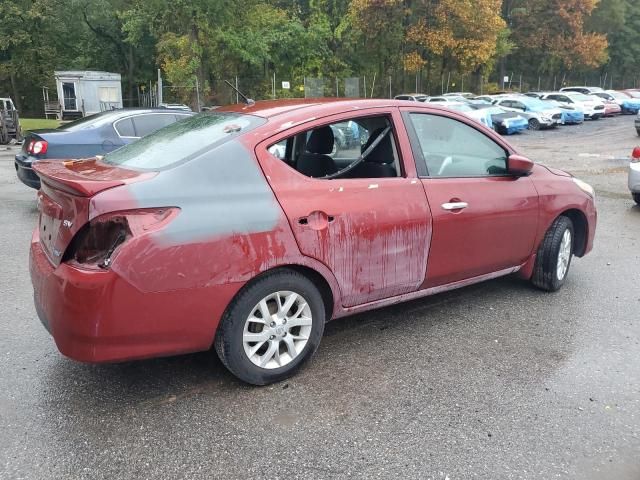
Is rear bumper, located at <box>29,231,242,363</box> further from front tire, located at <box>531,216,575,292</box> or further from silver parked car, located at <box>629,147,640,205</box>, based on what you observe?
silver parked car, located at <box>629,147,640,205</box>

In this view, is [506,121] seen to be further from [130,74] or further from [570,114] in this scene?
[130,74]

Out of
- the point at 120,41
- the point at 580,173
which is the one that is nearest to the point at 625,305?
the point at 580,173

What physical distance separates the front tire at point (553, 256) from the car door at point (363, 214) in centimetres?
148

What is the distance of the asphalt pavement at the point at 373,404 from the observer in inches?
106

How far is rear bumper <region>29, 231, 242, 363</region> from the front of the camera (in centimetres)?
279

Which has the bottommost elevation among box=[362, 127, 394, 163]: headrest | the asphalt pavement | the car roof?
the asphalt pavement

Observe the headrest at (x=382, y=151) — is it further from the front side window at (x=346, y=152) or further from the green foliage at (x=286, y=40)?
the green foliage at (x=286, y=40)

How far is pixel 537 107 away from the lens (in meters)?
28.1

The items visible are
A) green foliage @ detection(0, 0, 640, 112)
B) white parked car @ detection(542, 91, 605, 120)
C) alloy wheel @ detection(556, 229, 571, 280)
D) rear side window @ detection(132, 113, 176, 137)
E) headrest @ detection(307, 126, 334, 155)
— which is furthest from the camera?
green foliage @ detection(0, 0, 640, 112)

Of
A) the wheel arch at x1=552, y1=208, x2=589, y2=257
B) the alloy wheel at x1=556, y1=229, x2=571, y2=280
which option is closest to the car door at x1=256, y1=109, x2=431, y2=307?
the alloy wheel at x1=556, y1=229, x2=571, y2=280

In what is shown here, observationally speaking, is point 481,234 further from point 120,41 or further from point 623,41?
point 623,41

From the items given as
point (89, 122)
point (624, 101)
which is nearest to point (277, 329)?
point (89, 122)

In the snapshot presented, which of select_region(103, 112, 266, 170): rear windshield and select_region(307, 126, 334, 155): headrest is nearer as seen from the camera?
select_region(103, 112, 266, 170): rear windshield

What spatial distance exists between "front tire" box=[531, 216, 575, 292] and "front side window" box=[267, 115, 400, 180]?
1.78 metres
